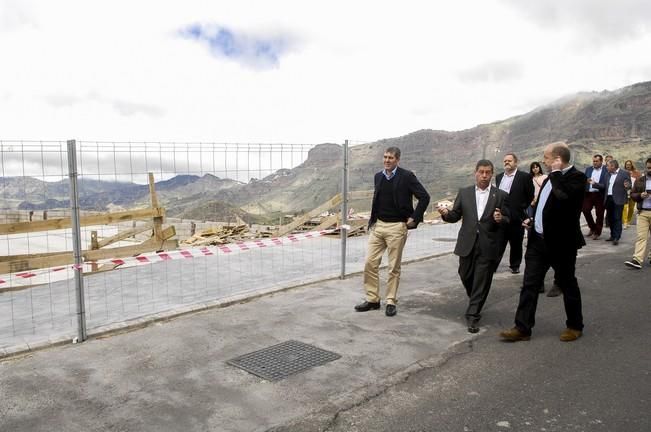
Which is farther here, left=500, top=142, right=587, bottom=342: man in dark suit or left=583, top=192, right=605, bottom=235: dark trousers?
left=583, top=192, right=605, bottom=235: dark trousers

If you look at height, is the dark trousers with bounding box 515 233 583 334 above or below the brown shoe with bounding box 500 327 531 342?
above

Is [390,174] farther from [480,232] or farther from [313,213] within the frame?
[313,213]

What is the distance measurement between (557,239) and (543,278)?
425 millimetres

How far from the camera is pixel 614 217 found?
1188cm

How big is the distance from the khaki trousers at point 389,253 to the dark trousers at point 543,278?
1523mm

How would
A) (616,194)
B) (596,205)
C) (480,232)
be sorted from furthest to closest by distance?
(596,205)
(616,194)
(480,232)

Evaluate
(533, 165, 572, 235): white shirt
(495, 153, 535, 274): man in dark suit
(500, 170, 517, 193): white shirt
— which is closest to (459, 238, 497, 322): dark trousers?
(533, 165, 572, 235): white shirt

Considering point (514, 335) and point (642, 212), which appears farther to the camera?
point (642, 212)

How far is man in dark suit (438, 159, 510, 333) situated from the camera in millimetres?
5695

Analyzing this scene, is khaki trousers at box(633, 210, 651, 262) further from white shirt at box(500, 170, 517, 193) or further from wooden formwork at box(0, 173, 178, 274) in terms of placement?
wooden formwork at box(0, 173, 178, 274)

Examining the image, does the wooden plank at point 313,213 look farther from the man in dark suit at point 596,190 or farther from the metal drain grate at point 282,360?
the man in dark suit at point 596,190

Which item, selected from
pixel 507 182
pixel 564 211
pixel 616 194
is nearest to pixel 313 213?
pixel 507 182

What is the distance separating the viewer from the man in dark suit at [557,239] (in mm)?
4984

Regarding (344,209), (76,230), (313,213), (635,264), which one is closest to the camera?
(76,230)
